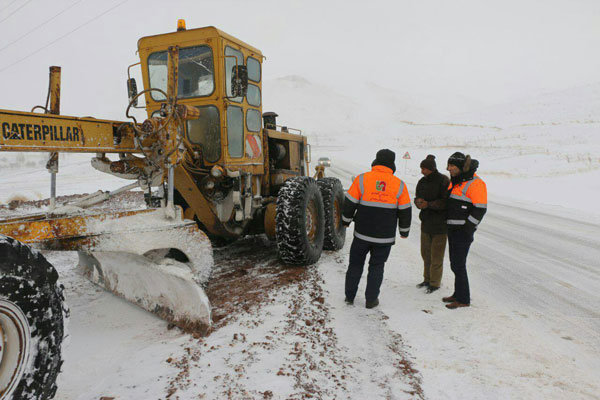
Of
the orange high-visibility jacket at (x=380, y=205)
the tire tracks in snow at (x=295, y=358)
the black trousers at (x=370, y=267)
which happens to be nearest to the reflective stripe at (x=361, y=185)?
the orange high-visibility jacket at (x=380, y=205)

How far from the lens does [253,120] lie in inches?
213

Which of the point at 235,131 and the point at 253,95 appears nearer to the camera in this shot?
the point at 235,131

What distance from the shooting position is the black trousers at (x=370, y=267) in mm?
3951

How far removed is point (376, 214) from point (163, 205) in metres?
2.15

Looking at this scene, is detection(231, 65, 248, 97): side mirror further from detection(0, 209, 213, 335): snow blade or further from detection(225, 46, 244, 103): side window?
detection(0, 209, 213, 335): snow blade

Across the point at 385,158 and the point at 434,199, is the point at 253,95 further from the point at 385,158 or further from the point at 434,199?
the point at 434,199

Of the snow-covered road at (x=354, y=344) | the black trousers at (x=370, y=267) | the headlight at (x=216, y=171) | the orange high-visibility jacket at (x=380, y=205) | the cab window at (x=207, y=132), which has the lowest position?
the snow-covered road at (x=354, y=344)

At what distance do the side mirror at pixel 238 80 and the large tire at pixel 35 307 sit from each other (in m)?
2.86

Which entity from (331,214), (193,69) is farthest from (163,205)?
(331,214)

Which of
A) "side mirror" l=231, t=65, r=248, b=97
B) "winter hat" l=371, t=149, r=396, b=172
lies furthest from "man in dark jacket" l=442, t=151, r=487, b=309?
"side mirror" l=231, t=65, r=248, b=97

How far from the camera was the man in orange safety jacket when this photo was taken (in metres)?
3.91

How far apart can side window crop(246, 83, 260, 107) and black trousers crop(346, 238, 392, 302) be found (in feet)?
8.18

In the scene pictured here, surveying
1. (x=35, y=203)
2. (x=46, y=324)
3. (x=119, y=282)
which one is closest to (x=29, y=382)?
(x=46, y=324)

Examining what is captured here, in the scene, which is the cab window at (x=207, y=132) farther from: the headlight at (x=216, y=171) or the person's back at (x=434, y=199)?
the person's back at (x=434, y=199)
